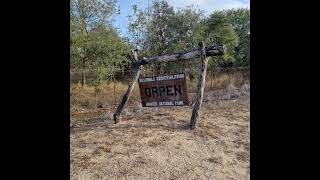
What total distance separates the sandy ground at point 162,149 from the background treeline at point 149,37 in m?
5.42

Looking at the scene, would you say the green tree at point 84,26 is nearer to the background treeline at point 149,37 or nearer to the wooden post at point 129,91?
the background treeline at point 149,37

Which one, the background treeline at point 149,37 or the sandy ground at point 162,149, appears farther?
the background treeline at point 149,37

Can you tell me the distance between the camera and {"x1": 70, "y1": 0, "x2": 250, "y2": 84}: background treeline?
43.0 feet

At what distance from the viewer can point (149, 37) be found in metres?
21.4

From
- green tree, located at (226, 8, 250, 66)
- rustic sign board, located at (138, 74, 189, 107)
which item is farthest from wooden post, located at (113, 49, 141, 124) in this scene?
green tree, located at (226, 8, 250, 66)

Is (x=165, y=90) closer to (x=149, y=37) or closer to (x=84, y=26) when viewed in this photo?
(x=84, y=26)

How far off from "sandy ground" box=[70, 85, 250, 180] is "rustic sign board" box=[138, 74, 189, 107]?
1.82 ft

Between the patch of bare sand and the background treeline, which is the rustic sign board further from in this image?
the background treeline

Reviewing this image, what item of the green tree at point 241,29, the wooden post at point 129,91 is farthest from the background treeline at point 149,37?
the wooden post at point 129,91

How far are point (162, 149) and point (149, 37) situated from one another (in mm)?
16306

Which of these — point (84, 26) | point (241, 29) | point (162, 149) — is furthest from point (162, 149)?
point (241, 29)

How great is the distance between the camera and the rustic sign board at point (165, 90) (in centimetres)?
677
